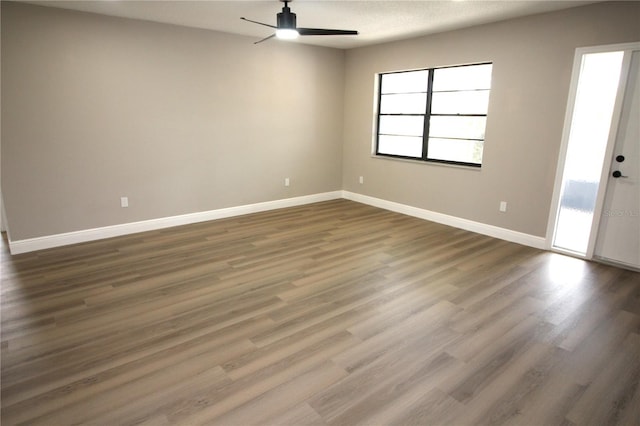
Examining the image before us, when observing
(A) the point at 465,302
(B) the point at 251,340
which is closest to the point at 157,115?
(B) the point at 251,340

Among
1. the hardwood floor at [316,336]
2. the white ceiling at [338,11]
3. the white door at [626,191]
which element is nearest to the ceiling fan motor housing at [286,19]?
the white ceiling at [338,11]

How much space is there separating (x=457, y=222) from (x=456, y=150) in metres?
1.03

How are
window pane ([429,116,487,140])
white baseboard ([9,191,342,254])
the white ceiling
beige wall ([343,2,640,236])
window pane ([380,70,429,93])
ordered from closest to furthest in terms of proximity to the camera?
the white ceiling < beige wall ([343,2,640,236]) < white baseboard ([9,191,342,254]) < window pane ([429,116,487,140]) < window pane ([380,70,429,93])

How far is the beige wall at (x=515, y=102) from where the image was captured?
Result: 3852 mm

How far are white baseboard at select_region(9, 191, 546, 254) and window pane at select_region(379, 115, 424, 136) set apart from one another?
1160 mm

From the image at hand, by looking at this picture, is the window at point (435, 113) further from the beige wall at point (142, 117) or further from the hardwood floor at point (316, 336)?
the hardwood floor at point (316, 336)

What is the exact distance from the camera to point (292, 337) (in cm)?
259

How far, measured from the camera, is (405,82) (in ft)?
19.2

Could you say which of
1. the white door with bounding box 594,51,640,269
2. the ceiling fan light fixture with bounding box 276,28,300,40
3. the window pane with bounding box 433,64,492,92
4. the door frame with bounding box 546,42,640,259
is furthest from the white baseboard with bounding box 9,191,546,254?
the ceiling fan light fixture with bounding box 276,28,300,40

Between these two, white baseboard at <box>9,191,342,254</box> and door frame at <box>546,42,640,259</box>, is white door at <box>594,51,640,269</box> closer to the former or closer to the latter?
door frame at <box>546,42,640,259</box>

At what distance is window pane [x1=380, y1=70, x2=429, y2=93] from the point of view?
18.2 ft

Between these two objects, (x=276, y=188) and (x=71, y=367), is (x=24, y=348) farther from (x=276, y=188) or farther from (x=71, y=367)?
(x=276, y=188)

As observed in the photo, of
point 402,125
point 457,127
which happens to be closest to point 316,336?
point 457,127

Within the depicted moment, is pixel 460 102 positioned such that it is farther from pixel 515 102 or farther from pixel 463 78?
pixel 515 102
